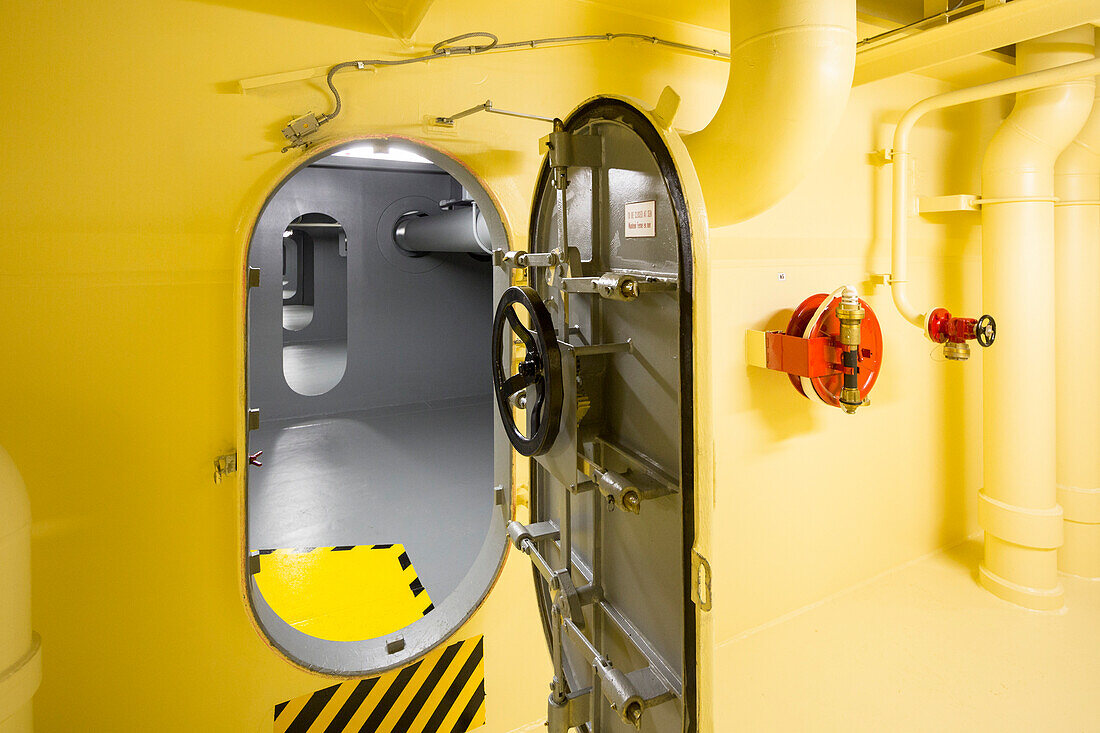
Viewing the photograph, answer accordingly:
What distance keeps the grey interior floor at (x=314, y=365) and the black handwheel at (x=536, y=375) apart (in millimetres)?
5032

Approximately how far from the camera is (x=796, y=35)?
1.29 metres

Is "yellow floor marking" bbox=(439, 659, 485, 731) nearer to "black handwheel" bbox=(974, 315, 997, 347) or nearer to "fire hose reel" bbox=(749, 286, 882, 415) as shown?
"fire hose reel" bbox=(749, 286, 882, 415)

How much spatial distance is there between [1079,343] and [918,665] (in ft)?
5.34

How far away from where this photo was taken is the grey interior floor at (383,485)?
3.09 m

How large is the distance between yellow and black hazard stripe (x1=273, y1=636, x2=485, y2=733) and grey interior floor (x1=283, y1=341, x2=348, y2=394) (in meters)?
4.62

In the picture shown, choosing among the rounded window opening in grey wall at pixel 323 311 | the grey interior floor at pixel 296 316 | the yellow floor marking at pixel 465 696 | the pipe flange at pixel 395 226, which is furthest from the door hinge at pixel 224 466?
the grey interior floor at pixel 296 316

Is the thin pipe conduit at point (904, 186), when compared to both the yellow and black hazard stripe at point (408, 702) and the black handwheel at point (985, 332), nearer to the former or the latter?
the black handwheel at point (985, 332)

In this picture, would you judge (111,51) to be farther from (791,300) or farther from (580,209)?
(791,300)

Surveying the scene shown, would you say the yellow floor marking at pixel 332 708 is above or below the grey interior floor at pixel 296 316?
below

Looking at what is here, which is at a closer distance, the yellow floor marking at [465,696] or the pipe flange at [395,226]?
the yellow floor marking at [465,696]

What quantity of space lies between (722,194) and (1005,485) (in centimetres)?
217

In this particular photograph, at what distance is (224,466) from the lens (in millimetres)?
1526

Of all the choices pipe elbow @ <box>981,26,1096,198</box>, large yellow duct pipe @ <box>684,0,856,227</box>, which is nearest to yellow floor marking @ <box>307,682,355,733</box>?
large yellow duct pipe @ <box>684,0,856,227</box>

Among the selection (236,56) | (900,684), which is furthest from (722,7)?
(900,684)
